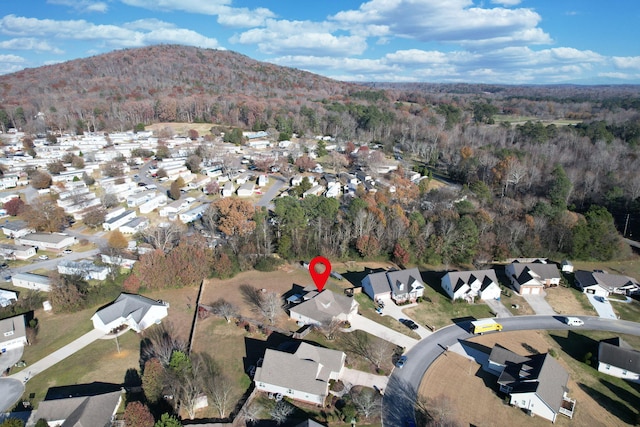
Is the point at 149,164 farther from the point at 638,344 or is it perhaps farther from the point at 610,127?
the point at 610,127

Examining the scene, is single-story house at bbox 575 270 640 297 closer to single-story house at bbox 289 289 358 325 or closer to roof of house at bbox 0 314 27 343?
single-story house at bbox 289 289 358 325


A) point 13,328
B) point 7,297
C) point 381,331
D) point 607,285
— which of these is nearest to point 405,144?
point 607,285

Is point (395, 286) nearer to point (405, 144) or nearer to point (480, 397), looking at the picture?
point (480, 397)

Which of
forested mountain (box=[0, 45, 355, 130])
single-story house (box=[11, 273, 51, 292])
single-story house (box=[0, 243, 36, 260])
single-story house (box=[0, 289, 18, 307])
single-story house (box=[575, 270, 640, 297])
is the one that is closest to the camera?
single-story house (box=[0, 289, 18, 307])

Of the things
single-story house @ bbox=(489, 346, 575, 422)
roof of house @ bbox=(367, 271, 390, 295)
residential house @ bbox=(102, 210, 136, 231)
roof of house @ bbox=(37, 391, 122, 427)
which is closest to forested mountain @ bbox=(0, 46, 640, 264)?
roof of house @ bbox=(367, 271, 390, 295)

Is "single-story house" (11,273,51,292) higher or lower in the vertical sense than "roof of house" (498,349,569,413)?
lower

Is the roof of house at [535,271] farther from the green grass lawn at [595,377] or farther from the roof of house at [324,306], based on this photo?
the roof of house at [324,306]

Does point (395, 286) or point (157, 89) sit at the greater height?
point (157, 89)
